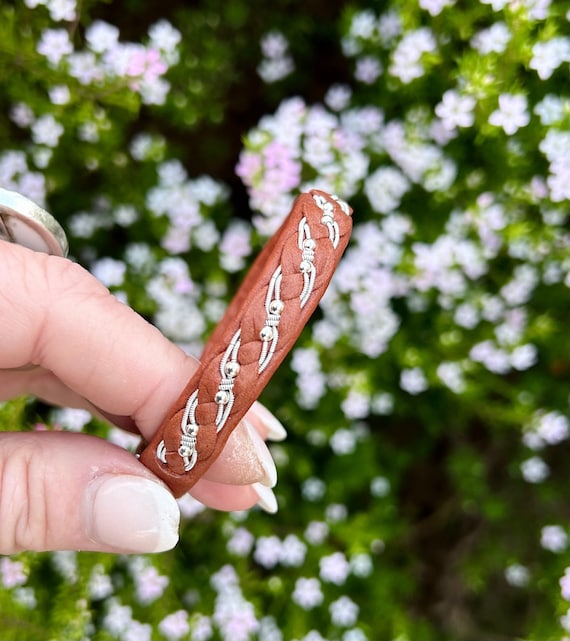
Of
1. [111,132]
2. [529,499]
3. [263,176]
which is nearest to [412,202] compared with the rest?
[263,176]

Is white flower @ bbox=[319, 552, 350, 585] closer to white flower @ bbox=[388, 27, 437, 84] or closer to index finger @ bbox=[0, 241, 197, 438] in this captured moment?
index finger @ bbox=[0, 241, 197, 438]

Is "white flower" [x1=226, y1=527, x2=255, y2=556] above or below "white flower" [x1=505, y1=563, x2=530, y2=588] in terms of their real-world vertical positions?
below

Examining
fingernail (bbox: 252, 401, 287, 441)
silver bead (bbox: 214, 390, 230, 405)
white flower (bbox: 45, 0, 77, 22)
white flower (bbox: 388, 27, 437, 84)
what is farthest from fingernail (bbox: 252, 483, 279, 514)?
white flower (bbox: 45, 0, 77, 22)

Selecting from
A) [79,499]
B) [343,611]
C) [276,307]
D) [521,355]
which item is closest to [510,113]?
[521,355]

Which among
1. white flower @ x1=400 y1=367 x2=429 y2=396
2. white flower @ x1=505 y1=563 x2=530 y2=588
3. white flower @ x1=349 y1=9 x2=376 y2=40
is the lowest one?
white flower @ x1=505 y1=563 x2=530 y2=588

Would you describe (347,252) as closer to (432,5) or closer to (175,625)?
(432,5)

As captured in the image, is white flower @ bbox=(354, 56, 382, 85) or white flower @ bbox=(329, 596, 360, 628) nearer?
white flower @ bbox=(354, 56, 382, 85)

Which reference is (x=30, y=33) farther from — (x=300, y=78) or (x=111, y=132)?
(x=300, y=78)
